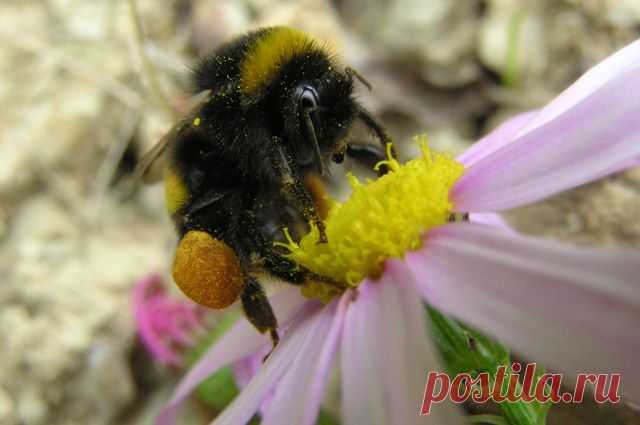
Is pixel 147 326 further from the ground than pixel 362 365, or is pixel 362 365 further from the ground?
pixel 147 326

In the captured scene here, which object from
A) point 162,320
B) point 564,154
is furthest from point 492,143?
point 162,320

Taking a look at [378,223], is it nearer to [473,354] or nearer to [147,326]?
[473,354]

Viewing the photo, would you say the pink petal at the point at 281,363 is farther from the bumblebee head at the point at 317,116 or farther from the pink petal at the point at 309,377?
the bumblebee head at the point at 317,116

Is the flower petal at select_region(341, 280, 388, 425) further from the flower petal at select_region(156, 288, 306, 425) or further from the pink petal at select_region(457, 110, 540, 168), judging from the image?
the pink petal at select_region(457, 110, 540, 168)

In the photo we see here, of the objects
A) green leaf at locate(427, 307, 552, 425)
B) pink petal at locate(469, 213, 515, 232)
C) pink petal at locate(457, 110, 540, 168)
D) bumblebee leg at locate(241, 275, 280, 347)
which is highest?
bumblebee leg at locate(241, 275, 280, 347)

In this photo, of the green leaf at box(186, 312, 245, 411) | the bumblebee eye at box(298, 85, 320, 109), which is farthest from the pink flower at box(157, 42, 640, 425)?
the green leaf at box(186, 312, 245, 411)

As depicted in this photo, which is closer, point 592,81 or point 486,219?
point 592,81

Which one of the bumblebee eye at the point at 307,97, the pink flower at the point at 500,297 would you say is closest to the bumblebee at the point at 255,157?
the bumblebee eye at the point at 307,97
